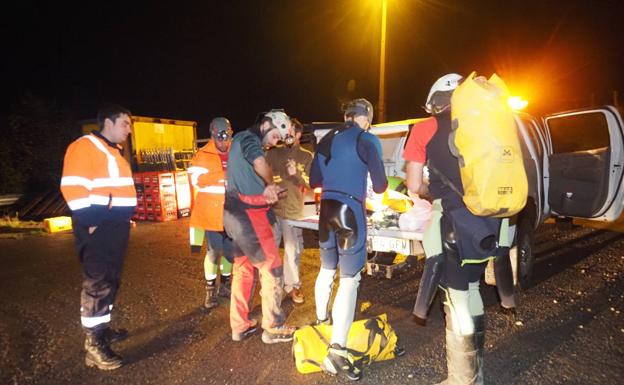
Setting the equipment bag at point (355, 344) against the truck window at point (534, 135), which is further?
the truck window at point (534, 135)

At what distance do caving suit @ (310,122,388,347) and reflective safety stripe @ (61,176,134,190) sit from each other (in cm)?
190

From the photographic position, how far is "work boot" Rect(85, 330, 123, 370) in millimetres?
3398

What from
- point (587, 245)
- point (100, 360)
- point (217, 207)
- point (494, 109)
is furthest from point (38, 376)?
point (587, 245)

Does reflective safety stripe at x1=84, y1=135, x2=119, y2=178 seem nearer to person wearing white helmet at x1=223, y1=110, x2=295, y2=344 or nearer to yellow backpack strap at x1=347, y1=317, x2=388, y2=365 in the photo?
person wearing white helmet at x1=223, y1=110, x2=295, y2=344

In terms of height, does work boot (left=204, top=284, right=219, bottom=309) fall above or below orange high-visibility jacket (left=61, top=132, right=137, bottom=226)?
below

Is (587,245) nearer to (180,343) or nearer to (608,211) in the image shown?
(608,211)

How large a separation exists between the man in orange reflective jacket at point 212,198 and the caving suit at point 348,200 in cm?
157

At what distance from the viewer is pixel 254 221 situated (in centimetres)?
359

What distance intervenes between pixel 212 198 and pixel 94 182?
1.26 m

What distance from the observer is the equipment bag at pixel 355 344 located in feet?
10.5

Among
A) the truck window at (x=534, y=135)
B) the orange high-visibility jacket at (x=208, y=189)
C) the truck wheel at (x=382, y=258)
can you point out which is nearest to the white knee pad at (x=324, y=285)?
the orange high-visibility jacket at (x=208, y=189)

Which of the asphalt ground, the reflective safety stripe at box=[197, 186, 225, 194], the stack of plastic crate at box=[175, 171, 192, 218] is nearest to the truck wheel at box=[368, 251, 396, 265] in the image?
the asphalt ground

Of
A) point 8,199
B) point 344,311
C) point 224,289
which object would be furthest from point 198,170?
point 8,199

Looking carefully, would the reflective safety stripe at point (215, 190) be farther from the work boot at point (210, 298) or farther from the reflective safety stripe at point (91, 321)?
the reflective safety stripe at point (91, 321)
